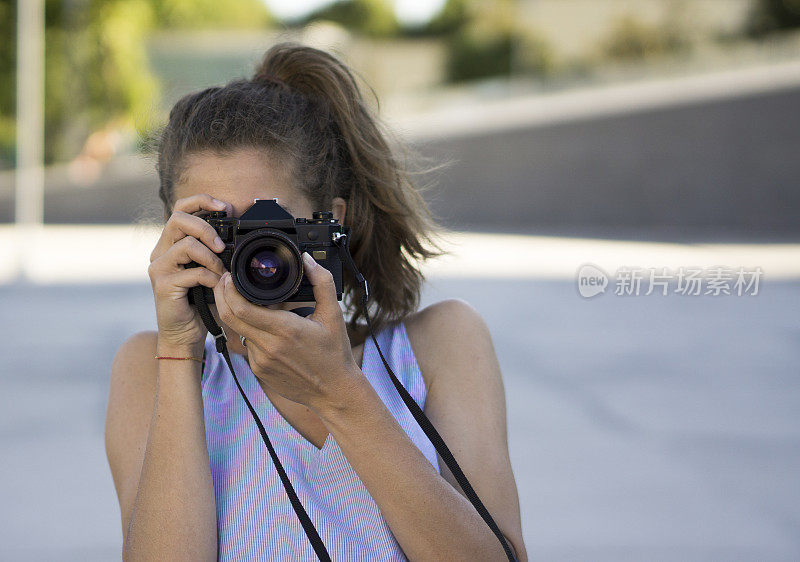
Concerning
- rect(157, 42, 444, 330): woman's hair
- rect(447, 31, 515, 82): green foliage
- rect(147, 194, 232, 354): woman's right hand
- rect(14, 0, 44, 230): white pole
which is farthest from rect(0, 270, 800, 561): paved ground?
rect(447, 31, 515, 82): green foliage

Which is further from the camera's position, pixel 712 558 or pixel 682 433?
pixel 682 433

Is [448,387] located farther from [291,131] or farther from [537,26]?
[537,26]

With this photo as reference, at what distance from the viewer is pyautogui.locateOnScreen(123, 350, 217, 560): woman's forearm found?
1.47 metres

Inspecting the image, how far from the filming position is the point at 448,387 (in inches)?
67.4

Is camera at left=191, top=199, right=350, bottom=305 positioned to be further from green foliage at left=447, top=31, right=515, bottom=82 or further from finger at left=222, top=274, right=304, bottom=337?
green foliage at left=447, top=31, right=515, bottom=82

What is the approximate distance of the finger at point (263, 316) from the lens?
1.42 m

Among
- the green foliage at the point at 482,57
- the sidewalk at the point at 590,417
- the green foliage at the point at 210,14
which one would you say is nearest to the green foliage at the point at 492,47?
the green foliage at the point at 482,57

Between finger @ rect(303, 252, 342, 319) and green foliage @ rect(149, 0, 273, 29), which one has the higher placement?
green foliage @ rect(149, 0, 273, 29)

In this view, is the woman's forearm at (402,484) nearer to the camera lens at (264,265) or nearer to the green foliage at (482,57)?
the camera lens at (264,265)

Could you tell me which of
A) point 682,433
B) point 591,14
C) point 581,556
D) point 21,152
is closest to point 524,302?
point 682,433

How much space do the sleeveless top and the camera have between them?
0.86 feet

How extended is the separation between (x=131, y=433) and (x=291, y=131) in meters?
0.69

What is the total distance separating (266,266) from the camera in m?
1.47

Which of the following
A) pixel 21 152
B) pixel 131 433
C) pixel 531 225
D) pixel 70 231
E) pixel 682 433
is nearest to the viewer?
pixel 131 433
